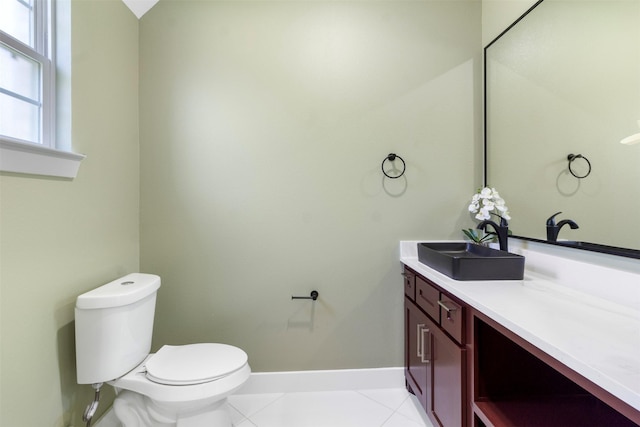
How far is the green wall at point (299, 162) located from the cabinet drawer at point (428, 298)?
10.8 inches

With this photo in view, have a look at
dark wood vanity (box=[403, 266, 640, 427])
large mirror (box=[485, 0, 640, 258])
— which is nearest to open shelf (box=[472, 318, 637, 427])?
dark wood vanity (box=[403, 266, 640, 427])

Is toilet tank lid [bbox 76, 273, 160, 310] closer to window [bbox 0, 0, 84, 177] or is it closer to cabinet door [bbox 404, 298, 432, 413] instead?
window [bbox 0, 0, 84, 177]

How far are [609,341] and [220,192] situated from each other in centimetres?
183

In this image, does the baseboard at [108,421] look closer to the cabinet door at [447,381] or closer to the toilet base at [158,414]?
the toilet base at [158,414]

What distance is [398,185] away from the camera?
6.08 feet

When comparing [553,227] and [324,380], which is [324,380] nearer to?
[324,380]

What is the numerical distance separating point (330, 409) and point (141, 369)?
3.48 feet

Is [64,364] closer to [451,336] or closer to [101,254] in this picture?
[101,254]

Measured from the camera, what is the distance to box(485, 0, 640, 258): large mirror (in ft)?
3.45

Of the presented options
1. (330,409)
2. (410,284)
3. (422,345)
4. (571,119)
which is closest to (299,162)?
(410,284)

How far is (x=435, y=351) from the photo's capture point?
137cm

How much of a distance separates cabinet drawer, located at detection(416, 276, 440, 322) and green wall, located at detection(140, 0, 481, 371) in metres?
0.27

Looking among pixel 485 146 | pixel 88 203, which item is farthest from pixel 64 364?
pixel 485 146

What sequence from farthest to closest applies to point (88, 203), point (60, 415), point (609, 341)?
point (88, 203), point (60, 415), point (609, 341)
